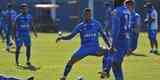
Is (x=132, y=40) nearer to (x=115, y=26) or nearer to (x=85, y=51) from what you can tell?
(x=85, y=51)

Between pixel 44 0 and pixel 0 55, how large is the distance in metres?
29.5

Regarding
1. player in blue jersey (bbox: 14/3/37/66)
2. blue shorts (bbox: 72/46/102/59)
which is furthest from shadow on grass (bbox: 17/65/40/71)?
blue shorts (bbox: 72/46/102/59)

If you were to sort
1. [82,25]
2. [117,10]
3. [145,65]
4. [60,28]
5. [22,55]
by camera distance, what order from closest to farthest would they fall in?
[117,10]
[82,25]
[145,65]
[22,55]
[60,28]

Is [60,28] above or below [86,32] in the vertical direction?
below

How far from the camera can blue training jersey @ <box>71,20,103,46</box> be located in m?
16.0

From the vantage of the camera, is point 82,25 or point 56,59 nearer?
point 82,25

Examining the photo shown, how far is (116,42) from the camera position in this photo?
1407cm

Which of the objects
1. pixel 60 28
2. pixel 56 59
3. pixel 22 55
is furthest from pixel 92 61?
pixel 60 28

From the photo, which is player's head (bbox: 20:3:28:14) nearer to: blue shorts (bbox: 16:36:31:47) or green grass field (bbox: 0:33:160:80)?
blue shorts (bbox: 16:36:31:47)

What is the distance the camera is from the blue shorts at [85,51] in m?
16.0

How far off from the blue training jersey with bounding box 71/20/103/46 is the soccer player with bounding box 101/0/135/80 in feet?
5.94

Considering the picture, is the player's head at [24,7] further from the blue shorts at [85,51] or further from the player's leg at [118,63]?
the player's leg at [118,63]

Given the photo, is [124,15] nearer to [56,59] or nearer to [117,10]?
[117,10]

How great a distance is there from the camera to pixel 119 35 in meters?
14.1
